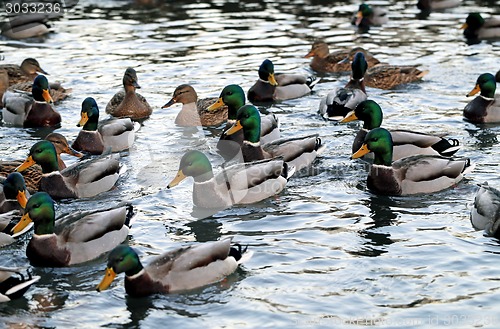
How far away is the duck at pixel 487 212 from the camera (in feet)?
30.7

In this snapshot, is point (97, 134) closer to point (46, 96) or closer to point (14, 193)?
point (46, 96)

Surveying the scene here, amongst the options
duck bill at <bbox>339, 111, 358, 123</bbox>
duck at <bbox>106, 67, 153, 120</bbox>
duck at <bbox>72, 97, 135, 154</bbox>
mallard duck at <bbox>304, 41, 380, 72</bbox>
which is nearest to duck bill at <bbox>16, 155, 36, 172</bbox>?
duck at <bbox>72, 97, 135, 154</bbox>

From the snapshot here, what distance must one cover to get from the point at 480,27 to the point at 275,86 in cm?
597

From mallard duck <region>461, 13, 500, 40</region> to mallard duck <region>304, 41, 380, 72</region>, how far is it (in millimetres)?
3043

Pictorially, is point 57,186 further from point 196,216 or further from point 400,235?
point 400,235

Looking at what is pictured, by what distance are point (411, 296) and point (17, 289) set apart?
340 centimetres

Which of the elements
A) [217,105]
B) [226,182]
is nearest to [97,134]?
[217,105]

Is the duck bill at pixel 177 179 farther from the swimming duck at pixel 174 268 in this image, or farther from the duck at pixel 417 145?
the duck at pixel 417 145

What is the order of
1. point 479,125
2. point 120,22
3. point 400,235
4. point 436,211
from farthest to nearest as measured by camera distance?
point 120,22
point 479,125
point 436,211
point 400,235

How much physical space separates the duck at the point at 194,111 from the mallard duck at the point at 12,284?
20.2 feet

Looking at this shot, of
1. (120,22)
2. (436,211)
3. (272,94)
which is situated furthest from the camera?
(120,22)

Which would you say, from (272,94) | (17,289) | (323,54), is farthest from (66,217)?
(323,54)

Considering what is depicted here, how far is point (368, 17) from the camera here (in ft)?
66.1

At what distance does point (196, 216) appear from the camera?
10.3 m
